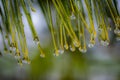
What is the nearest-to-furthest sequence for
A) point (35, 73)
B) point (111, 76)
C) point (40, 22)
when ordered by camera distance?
point (40, 22), point (35, 73), point (111, 76)

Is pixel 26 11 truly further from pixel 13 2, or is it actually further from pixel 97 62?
pixel 97 62

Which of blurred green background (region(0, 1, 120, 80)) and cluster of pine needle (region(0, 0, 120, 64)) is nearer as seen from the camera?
cluster of pine needle (region(0, 0, 120, 64))

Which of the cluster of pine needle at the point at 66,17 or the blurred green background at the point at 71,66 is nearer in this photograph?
the cluster of pine needle at the point at 66,17

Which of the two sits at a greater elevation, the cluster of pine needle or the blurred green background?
the cluster of pine needle

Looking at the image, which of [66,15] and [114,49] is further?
[114,49]

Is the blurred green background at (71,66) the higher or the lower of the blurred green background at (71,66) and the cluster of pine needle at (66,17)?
the lower

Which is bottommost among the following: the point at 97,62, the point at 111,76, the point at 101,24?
the point at 111,76

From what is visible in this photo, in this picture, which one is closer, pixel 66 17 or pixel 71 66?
pixel 66 17

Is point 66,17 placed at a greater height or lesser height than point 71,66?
greater

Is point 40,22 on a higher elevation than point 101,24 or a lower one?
lower

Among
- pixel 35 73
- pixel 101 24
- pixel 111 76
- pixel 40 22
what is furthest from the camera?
pixel 111 76

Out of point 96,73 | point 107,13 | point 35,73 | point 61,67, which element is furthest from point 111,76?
point 107,13
